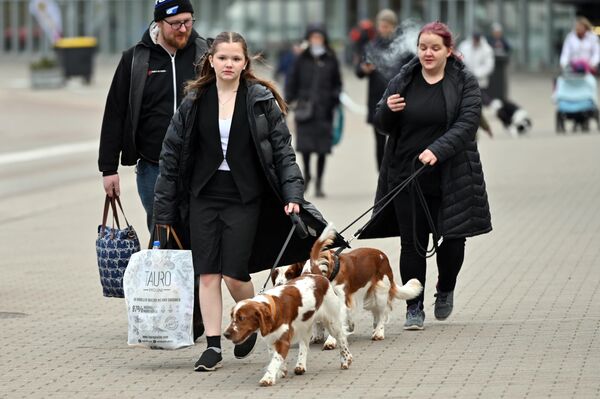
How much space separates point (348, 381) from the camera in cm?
682

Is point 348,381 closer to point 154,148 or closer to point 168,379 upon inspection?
point 168,379

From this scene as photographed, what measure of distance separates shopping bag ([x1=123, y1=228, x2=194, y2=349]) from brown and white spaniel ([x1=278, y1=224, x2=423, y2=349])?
1.95ft

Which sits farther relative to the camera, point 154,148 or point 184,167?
point 154,148

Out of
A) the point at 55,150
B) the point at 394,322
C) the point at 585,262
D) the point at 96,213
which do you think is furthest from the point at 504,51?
the point at 394,322

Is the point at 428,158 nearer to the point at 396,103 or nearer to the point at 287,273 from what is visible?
the point at 396,103

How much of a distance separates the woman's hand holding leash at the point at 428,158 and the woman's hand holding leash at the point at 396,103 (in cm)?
35

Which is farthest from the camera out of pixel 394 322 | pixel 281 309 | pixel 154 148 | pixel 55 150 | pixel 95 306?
pixel 55 150

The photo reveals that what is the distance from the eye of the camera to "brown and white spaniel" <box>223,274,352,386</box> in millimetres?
6461

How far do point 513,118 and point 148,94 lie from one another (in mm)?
18222

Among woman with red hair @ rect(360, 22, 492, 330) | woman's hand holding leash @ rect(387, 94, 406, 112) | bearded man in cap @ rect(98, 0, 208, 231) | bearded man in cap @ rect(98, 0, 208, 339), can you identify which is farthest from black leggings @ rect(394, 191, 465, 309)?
bearded man in cap @ rect(98, 0, 208, 231)

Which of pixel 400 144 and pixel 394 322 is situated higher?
pixel 400 144

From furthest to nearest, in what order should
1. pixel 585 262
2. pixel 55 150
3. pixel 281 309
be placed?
pixel 55 150, pixel 585 262, pixel 281 309

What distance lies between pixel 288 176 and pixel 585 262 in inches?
170

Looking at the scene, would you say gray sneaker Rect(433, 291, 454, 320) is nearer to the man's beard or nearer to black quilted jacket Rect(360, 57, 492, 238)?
black quilted jacket Rect(360, 57, 492, 238)
